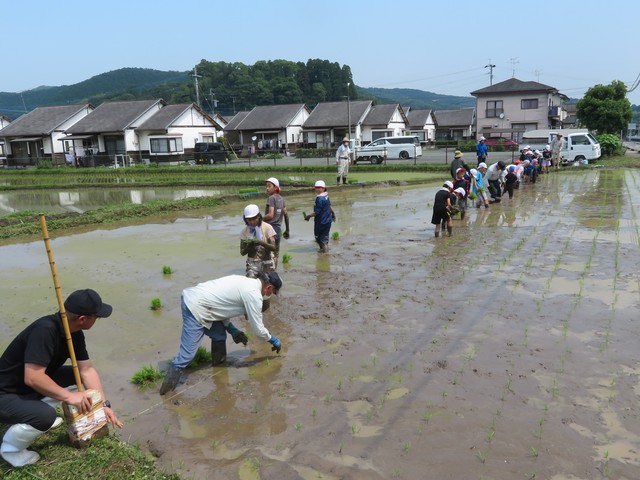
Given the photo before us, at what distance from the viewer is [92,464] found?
3.37 m

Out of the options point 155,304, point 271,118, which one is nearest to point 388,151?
point 271,118

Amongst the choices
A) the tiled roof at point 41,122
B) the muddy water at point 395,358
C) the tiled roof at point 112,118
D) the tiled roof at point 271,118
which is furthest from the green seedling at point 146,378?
the tiled roof at point 41,122

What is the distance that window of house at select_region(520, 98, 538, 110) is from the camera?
147 ft

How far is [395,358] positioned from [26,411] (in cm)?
306

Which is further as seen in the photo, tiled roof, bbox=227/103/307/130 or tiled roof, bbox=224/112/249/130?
tiled roof, bbox=224/112/249/130

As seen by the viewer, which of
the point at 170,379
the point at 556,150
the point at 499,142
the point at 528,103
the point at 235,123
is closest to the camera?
the point at 170,379

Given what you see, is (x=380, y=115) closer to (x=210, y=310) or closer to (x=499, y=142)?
(x=499, y=142)

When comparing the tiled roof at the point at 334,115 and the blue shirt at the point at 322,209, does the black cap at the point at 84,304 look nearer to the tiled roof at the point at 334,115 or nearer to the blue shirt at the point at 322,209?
the blue shirt at the point at 322,209

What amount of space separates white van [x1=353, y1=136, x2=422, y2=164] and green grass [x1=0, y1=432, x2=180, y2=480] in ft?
99.2

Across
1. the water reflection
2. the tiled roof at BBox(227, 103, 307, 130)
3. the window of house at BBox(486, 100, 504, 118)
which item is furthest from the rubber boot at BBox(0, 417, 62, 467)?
the window of house at BBox(486, 100, 504, 118)

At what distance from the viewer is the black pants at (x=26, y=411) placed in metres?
3.33

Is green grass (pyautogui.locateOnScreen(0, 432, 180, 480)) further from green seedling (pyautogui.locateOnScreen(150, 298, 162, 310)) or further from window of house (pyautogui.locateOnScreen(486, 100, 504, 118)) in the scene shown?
window of house (pyautogui.locateOnScreen(486, 100, 504, 118))

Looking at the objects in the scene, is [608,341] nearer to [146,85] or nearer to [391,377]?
[391,377]

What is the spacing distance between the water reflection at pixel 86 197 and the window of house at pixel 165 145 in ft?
55.5
